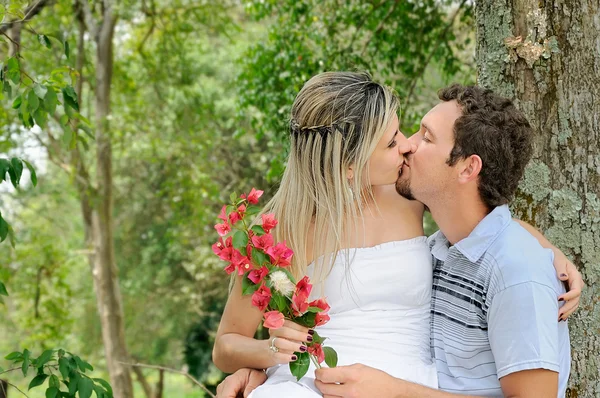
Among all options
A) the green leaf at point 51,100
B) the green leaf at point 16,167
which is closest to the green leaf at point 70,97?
the green leaf at point 51,100

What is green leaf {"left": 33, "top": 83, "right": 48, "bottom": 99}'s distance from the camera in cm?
259

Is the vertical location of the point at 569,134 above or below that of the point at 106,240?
below

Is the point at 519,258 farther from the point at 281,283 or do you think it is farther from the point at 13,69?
the point at 13,69

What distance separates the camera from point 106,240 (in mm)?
10516

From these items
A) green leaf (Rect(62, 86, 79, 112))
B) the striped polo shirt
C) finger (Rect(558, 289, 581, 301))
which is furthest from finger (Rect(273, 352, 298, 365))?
green leaf (Rect(62, 86, 79, 112))

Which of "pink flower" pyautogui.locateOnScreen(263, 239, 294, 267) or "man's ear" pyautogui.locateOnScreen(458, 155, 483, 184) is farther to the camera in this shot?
"man's ear" pyautogui.locateOnScreen(458, 155, 483, 184)

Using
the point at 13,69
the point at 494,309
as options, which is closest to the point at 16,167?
the point at 13,69

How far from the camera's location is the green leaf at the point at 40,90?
2.59m

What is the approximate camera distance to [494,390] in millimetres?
2326

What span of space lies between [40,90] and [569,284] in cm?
189

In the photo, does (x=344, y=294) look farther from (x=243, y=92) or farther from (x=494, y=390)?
(x=243, y=92)

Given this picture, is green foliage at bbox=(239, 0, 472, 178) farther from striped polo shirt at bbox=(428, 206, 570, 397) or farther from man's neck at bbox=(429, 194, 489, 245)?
striped polo shirt at bbox=(428, 206, 570, 397)

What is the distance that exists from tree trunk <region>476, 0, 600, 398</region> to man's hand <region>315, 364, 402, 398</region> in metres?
0.94

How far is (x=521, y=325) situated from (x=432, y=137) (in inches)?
28.2
